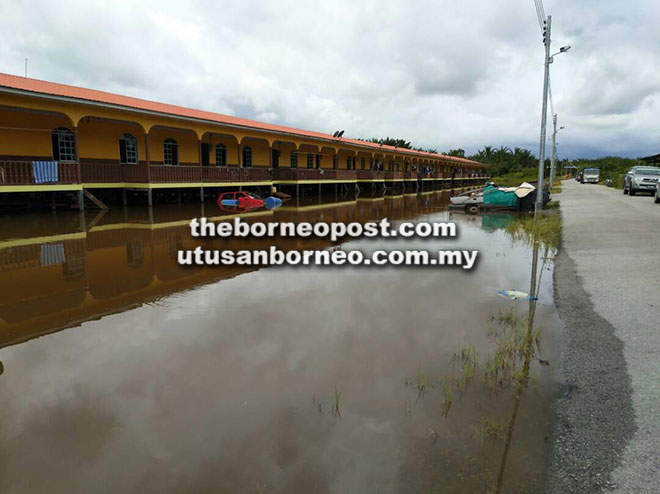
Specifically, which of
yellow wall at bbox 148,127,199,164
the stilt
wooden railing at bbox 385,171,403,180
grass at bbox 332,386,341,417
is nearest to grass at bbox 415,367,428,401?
grass at bbox 332,386,341,417

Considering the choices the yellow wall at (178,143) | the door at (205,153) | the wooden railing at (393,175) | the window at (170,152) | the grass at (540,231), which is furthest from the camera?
the wooden railing at (393,175)

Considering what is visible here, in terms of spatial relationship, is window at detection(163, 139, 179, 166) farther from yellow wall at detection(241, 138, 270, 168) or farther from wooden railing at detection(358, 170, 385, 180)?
wooden railing at detection(358, 170, 385, 180)

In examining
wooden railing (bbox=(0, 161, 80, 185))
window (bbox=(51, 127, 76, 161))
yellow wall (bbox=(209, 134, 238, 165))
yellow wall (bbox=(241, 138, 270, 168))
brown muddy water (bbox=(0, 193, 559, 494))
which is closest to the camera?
brown muddy water (bbox=(0, 193, 559, 494))

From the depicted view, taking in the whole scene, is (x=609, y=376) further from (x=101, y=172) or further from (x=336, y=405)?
(x=101, y=172)

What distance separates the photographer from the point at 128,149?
21906 millimetres

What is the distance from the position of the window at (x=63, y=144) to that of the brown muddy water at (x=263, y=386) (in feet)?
41.9

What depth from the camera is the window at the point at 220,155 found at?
27.0 metres

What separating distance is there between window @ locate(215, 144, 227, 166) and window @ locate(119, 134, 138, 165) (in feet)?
18.3

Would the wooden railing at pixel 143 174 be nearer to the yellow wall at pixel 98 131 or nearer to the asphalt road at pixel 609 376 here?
the yellow wall at pixel 98 131

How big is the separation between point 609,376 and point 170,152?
23908 mm

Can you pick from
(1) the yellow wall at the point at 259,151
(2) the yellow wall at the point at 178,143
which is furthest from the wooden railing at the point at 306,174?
(2) the yellow wall at the point at 178,143

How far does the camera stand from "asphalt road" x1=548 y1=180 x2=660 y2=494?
2.92m

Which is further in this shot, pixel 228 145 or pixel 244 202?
pixel 228 145

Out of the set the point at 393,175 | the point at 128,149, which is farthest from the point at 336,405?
the point at 393,175
